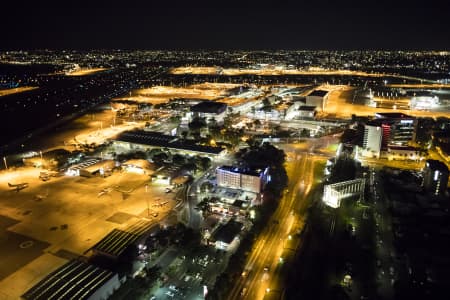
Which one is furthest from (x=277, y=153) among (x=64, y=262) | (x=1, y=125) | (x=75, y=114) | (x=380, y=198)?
(x=1, y=125)

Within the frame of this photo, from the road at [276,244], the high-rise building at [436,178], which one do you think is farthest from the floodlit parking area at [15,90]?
the high-rise building at [436,178]

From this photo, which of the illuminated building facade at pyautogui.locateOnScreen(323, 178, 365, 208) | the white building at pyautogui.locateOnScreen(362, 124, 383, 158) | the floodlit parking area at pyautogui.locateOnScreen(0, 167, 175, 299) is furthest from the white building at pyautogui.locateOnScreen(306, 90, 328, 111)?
the floodlit parking area at pyautogui.locateOnScreen(0, 167, 175, 299)

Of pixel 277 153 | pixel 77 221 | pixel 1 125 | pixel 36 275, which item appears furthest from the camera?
pixel 1 125

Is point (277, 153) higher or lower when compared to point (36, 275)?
higher

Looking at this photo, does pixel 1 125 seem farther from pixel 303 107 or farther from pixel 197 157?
Result: pixel 303 107

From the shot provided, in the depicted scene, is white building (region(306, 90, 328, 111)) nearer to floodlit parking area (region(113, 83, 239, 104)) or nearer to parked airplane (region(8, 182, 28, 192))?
floodlit parking area (region(113, 83, 239, 104))

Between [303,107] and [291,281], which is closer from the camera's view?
[291,281]

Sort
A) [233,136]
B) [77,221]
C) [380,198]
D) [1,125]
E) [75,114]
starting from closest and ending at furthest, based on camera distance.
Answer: [77,221] < [380,198] < [233,136] < [1,125] < [75,114]

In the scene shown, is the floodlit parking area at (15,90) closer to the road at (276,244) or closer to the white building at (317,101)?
the white building at (317,101)
